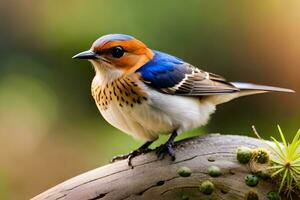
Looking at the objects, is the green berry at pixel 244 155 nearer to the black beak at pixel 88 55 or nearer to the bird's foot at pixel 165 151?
the bird's foot at pixel 165 151

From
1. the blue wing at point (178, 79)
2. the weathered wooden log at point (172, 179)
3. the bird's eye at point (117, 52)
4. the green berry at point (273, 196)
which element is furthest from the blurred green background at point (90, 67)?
the green berry at point (273, 196)

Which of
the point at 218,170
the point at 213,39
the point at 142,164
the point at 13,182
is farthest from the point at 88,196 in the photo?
the point at 213,39

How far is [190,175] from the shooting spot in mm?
2287

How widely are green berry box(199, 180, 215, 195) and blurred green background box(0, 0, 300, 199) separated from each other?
1697mm

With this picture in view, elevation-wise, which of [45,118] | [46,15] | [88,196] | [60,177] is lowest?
[60,177]

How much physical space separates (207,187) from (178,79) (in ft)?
1.97

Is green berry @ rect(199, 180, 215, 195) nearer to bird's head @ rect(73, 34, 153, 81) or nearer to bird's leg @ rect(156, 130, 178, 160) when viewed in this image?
bird's leg @ rect(156, 130, 178, 160)

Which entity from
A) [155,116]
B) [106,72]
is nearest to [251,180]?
[155,116]

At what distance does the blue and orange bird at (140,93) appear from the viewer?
251cm

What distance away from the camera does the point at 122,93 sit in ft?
8.25

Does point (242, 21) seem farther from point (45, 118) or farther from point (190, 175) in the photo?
point (190, 175)

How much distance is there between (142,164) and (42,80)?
1.97 metres

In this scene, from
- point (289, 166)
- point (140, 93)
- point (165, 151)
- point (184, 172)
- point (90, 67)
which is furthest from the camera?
point (90, 67)

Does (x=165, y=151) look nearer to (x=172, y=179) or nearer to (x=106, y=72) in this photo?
(x=172, y=179)
